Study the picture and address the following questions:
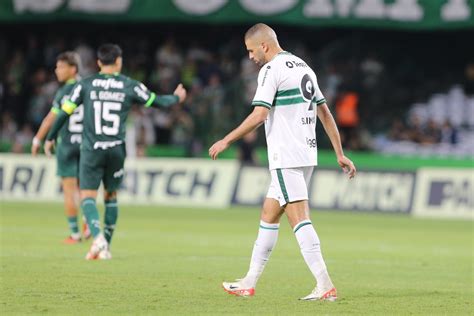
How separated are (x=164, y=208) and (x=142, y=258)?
33.5 ft

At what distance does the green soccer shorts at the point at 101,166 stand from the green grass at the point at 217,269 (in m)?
0.88

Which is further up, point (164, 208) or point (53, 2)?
point (53, 2)

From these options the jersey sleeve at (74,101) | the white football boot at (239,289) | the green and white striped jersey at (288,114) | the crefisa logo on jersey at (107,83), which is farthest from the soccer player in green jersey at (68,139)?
the green and white striped jersey at (288,114)

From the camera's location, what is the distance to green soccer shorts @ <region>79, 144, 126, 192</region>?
1343 cm

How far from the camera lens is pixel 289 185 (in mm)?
9906

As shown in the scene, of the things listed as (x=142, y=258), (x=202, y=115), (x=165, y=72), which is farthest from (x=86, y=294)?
(x=165, y=72)

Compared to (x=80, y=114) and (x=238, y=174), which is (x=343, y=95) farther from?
(x=80, y=114)

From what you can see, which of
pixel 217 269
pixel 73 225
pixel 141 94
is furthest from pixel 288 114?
pixel 73 225

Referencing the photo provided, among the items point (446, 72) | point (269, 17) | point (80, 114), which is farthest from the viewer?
point (446, 72)

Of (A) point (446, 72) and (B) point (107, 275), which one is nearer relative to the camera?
(B) point (107, 275)

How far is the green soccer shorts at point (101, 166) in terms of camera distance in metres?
13.4

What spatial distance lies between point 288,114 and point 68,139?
20.7 ft

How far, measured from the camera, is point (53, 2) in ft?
92.8

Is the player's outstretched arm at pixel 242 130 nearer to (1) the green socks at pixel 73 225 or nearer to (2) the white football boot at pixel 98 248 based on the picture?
(2) the white football boot at pixel 98 248
